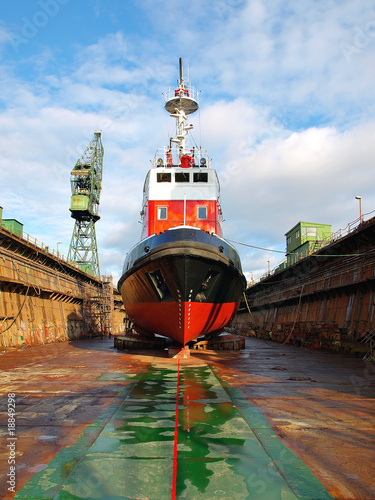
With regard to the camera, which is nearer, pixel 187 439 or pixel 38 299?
pixel 187 439

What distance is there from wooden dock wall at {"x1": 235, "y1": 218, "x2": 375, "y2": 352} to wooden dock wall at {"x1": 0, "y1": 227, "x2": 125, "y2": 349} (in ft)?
46.1

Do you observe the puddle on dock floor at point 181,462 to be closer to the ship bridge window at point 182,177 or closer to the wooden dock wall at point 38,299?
the ship bridge window at point 182,177

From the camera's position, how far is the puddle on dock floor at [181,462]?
2771 mm

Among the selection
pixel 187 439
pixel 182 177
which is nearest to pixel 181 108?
pixel 182 177

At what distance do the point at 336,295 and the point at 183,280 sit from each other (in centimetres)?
979

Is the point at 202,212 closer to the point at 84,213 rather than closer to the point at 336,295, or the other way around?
the point at 336,295

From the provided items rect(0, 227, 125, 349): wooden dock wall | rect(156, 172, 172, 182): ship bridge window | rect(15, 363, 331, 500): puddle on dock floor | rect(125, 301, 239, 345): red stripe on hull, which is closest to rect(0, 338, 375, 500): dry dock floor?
rect(15, 363, 331, 500): puddle on dock floor

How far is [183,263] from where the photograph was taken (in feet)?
34.2

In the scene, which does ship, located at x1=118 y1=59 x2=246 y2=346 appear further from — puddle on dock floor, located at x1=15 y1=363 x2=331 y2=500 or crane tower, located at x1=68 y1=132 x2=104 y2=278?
crane tower, located at x1=68 y1=132 x2=104 y2=278

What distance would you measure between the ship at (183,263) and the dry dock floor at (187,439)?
3.69m

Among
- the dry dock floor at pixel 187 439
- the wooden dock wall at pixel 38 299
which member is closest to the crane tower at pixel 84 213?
the wooden dock wall at pixel 38 299

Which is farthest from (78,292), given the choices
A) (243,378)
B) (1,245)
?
(243,378)

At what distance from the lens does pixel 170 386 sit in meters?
6.83

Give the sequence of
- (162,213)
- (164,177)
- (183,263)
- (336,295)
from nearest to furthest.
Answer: (183,263) < (162,213) < (164,177) < (336,295)
